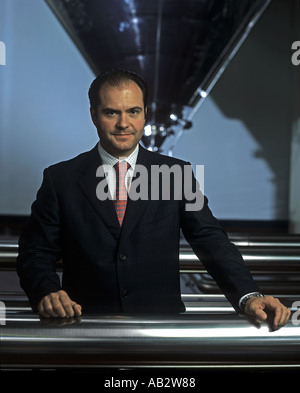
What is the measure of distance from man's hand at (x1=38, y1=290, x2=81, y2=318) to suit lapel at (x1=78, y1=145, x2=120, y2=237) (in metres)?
0.14

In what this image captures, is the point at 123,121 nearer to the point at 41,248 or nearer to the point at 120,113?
the point at 120,113

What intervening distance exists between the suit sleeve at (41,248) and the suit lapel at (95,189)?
0.04m

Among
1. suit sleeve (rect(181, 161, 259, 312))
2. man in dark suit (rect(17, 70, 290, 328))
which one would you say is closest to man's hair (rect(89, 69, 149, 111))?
man in dark suit (rect(17, 70, 290, 328))

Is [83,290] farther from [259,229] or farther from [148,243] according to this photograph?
[259,229]

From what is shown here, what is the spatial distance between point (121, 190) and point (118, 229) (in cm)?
5

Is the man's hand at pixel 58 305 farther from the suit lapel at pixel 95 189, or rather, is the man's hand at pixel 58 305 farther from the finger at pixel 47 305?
the suit lapel at pixel 95 189

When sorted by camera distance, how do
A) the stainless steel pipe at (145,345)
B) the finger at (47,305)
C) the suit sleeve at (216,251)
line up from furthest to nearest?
the suit sleeve at (216,251) < the finger at (47,305) < the stainless steel pipe at (145,345)

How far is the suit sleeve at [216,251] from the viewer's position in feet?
1.47

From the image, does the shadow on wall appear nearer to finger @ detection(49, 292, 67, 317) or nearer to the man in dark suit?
the man in dark suit

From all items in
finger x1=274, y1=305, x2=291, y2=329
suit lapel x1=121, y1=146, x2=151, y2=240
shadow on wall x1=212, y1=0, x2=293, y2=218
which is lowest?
finger x1=274, y1=305, x2=291, y2=329

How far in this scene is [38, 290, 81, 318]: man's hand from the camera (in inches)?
11.7

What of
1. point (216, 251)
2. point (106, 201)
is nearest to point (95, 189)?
point (106, 201)

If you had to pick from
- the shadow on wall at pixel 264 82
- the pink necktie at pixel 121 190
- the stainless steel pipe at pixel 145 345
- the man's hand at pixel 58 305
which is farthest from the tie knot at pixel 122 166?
the shadow on wall at pixel 264 82

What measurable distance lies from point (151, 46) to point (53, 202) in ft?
5.18
